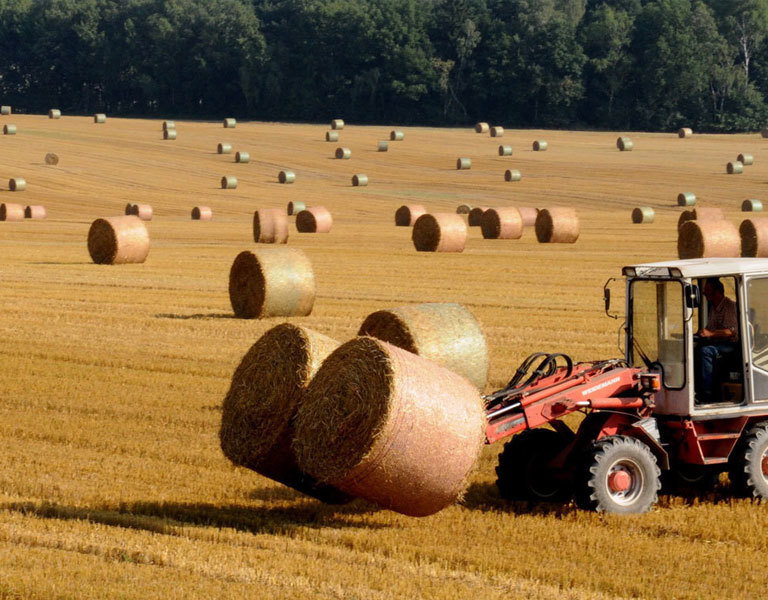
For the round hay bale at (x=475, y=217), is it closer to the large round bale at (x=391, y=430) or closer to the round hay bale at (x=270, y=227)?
the round hay bale at (x=270, y=227)

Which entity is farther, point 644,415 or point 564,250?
point 564,250

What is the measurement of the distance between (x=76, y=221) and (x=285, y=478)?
44.4 m

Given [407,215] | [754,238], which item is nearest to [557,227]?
[754,238]

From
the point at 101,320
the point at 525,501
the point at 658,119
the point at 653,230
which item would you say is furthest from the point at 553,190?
the point at 525,501

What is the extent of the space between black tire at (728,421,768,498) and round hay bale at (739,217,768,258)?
81.8ft

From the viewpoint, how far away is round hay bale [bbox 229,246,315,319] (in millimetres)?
23594

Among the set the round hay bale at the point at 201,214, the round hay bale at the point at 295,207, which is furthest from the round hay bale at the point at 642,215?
the round hay bale at the point at 201,214

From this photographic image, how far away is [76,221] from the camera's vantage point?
5375 centimetres

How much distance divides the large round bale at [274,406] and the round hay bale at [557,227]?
32358 millimetres

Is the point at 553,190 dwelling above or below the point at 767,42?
below

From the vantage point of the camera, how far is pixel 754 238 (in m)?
36.0

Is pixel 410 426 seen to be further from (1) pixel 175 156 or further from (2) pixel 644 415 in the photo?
(1) pixel 175 156

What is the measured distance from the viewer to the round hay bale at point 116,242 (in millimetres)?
34219

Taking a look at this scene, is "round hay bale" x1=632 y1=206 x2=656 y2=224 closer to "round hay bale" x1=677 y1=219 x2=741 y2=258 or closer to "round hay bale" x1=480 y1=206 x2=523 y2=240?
"round hay bale" x1=480 y1=206 x2=523 y2=240
